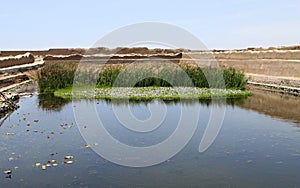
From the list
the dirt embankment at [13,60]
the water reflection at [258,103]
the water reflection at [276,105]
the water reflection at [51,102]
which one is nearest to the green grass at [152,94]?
the water reflection at [51,102]

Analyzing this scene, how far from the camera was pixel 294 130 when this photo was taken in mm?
12180

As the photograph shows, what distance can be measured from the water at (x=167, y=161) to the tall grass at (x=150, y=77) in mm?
8838

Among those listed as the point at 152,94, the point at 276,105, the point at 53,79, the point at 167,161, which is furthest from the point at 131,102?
the point at 167,161

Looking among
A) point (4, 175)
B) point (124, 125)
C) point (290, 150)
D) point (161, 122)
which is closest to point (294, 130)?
point (290, 150)

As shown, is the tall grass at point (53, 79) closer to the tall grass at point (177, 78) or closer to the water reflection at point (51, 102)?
the tall grass at point (177, 78)

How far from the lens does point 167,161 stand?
29.8 ft

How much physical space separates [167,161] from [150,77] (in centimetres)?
1651

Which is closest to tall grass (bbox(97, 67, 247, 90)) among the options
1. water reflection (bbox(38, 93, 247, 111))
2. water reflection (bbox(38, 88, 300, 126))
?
water reflection (bbox(38, 88, 300, 126))

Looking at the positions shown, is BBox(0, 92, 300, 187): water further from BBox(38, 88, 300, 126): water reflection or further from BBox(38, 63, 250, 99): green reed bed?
BBox(38, 63, 250, 99): green reed bed

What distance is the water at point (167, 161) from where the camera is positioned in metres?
7.64

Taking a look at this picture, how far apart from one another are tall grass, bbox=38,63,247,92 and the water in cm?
884

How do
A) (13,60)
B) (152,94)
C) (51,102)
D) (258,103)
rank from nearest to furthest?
(258,103), (51,102), (152,94), (13,60)

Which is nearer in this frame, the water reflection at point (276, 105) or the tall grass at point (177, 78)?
the water reflection at point (276, 105)

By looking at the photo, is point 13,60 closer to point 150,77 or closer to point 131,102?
point 150,77
